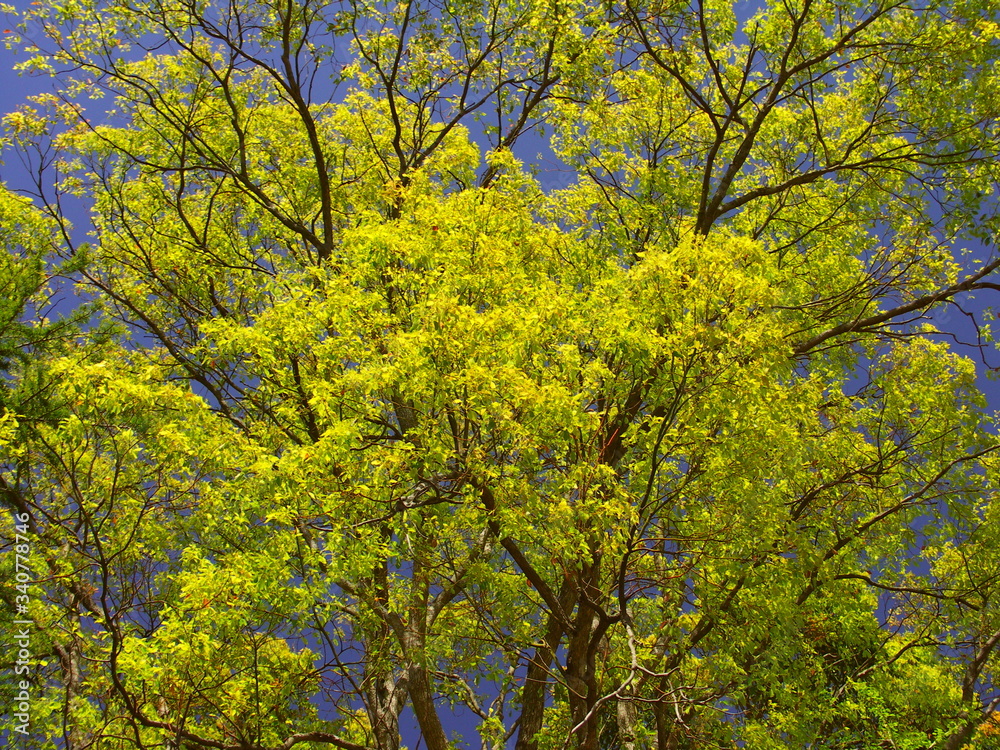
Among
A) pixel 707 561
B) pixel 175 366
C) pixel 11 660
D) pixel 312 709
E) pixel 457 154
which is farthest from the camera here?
pixel 457 154

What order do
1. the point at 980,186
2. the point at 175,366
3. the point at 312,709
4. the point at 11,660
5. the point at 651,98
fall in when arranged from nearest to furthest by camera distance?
the point at 11,660 → the point at 980,186 → the point at 312,709 → the point at 175,366 → the point at 651,98

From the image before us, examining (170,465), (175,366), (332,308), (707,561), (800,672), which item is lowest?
(800,672)

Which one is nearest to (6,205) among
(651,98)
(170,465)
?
(170,465)

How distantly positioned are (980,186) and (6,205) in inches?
420

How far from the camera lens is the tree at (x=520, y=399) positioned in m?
5.97

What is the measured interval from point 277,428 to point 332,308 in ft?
4.65

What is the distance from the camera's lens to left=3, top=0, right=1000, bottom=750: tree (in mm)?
5973

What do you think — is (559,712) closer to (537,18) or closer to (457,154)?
(457,154)

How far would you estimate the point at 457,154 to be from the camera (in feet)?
36.1

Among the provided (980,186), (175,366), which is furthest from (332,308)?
(980,186)

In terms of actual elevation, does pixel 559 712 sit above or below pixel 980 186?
below

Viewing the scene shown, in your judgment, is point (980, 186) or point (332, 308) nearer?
point (332, 308)

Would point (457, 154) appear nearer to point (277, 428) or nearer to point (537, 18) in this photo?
point (537, 18)

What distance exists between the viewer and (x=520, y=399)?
18.4 feet
